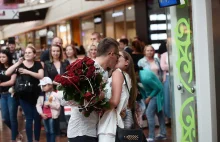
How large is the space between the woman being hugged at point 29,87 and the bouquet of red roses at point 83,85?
4233 mm

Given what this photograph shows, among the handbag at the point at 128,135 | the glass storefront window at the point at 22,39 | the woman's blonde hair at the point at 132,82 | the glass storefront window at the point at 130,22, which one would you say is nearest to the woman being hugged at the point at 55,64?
the woman's blonde hair at the point at 132,82

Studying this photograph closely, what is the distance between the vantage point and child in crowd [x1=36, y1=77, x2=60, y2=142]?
27.6 feet

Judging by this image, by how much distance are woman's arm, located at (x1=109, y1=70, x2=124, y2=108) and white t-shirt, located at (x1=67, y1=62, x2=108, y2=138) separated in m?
0.10

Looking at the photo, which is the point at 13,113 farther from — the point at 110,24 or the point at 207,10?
the point at 110,24

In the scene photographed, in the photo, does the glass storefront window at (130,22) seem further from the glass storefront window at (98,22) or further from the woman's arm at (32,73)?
the woman's arm at (32,73)

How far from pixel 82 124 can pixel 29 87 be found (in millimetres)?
4202

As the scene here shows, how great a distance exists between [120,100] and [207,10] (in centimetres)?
223

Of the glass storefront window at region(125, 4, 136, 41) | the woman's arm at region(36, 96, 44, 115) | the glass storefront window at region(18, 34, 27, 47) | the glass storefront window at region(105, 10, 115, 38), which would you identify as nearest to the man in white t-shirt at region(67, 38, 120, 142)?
the woman's arm at region(36, 96, 44, 115)

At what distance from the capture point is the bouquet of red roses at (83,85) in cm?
465

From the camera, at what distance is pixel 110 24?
846 inches

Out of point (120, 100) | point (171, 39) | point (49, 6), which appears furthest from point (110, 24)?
point (120, 100)

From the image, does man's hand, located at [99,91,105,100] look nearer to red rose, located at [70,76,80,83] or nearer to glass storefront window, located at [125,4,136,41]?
red rose, located at [70,76,80,83]

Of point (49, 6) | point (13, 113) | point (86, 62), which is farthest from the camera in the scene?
point (49, 6)

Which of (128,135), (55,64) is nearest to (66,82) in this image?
(128,135)
